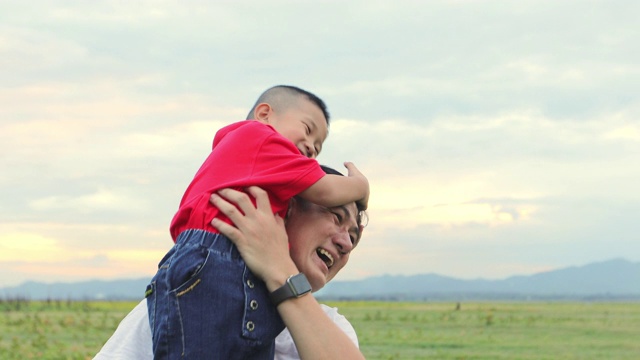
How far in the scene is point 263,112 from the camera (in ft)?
10.2

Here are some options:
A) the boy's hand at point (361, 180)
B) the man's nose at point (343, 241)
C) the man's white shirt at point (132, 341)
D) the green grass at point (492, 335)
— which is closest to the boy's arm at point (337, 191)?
the boy's hand at point (361, 180)

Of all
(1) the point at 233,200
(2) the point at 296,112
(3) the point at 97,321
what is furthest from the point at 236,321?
(3) the point at 97,321

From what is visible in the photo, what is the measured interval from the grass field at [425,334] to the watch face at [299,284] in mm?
8389

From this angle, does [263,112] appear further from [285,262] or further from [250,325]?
[250,325]

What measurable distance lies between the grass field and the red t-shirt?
324 inches

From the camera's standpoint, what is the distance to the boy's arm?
8.77 ft

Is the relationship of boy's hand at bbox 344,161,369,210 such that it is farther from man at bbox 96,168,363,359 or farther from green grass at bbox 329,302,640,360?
green grass at bbox 329,302,640,360

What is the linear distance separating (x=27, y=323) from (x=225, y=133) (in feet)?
43.1

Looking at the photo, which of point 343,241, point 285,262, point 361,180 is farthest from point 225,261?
point 361,180

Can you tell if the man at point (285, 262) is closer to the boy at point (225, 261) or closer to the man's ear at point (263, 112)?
the boy at point (225, 261)

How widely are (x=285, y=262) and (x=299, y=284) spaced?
0.26ft

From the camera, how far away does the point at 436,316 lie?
64.3ft

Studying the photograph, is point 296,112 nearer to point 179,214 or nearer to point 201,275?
point 179,214

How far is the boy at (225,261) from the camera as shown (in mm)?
2381
